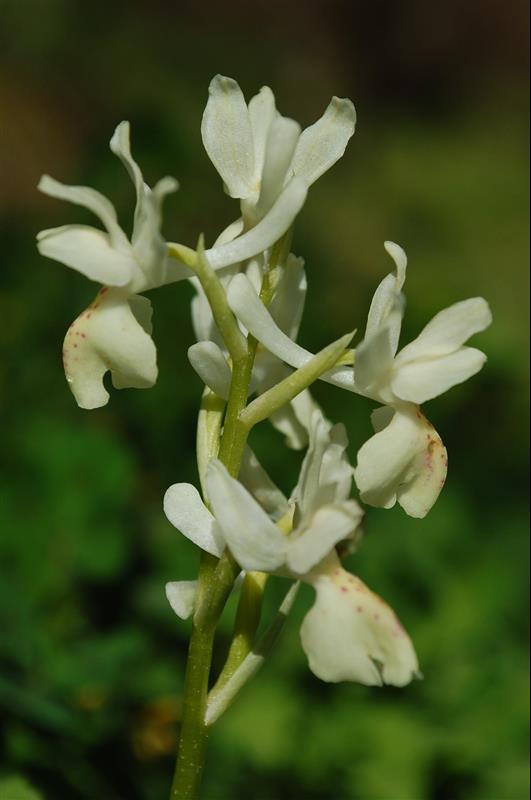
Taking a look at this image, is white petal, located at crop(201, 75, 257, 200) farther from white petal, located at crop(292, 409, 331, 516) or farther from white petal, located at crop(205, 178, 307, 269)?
white petal, located at crop(292, 409, 331, 516)

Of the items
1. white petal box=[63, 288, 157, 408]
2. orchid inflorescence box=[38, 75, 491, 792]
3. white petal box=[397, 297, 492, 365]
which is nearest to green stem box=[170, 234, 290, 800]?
orchid inflorescence box=[38, 75, 491, 792]

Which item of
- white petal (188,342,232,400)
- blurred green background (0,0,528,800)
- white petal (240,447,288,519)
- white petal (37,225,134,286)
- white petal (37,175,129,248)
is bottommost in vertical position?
blurred green background (0,0,528,800)

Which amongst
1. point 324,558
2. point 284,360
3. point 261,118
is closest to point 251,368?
point 284,360

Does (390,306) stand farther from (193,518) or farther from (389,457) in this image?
(193,518)

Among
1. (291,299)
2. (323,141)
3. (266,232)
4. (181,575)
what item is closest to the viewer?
(266,232)

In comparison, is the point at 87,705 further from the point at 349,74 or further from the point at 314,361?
the point at 349,74

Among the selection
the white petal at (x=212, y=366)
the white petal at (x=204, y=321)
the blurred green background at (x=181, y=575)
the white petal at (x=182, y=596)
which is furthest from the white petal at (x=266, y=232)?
the blurred green background at (x=181, y=575)
